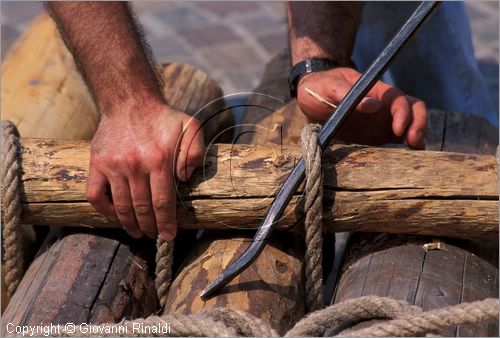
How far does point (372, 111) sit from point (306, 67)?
0.38m

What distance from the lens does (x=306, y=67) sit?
90.7 inches

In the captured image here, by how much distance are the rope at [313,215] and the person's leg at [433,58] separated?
4.14 feet

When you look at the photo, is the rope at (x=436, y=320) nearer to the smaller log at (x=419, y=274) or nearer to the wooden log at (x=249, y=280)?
the smaller log at (x=419, y=274)

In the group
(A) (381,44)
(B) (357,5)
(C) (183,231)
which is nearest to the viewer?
(C) (183,231)

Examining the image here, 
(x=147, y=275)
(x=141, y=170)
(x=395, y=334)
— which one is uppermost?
(x=141, y=170)

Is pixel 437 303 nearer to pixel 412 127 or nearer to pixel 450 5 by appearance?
pixel 412 127

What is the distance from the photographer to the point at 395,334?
1.45 metres

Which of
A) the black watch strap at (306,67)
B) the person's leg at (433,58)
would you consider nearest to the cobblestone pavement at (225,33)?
the person's leg at (433,58)

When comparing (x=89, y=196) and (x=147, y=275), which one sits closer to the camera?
(x=89, y=196)

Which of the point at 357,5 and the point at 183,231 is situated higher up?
the point at 357,5

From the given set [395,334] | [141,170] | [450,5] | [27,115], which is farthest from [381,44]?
[395,334]

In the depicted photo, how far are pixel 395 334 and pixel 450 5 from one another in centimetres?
193

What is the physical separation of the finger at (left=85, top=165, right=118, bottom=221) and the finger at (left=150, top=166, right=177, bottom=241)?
0.12 meters

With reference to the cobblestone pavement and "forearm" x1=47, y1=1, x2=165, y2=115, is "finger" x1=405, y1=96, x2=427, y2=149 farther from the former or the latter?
the cobblestone pavement
